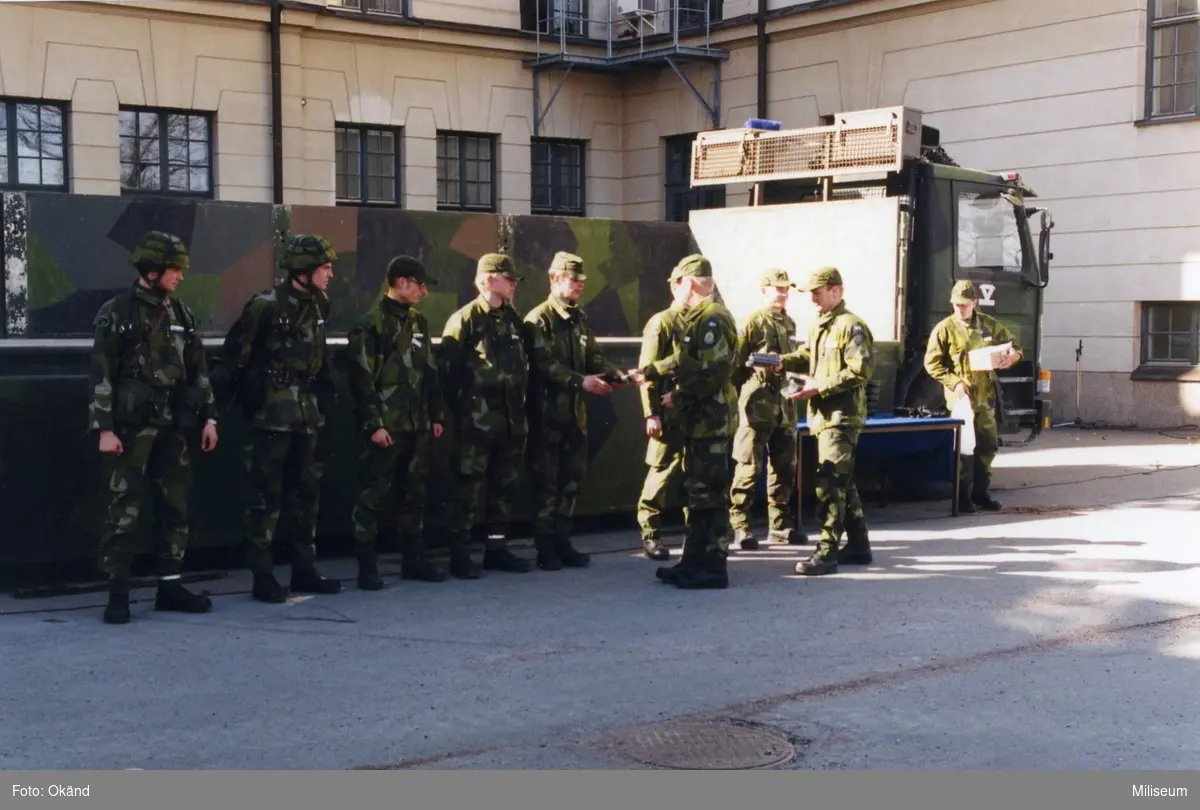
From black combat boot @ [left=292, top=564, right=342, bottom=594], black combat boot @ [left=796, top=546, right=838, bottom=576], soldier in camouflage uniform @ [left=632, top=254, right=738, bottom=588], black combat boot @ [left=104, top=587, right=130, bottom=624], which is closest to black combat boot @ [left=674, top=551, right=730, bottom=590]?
soldier in camouflage uniform @ [left=632, top=254, right=738, bottom=588]

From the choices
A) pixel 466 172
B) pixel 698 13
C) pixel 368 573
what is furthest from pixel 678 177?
pixel 368 573

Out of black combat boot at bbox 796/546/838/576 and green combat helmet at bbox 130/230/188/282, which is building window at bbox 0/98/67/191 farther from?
black combat boot at bbox 796/546/838/576

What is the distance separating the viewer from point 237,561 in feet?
32.3

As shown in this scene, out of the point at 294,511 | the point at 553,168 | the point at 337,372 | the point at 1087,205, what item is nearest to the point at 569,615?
the point at 294,511

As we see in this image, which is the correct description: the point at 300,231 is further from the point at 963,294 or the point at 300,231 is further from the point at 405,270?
the point at 963,294

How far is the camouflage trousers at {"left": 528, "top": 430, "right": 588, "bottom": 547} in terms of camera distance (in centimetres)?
985

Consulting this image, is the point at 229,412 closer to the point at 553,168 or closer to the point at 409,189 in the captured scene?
the point at 409,189

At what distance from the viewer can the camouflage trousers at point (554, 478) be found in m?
9.85

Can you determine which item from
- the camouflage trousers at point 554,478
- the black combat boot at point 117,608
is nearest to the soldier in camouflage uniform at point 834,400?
the camouflage trousers at point 554,478

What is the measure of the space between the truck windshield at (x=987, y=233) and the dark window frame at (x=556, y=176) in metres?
13.2

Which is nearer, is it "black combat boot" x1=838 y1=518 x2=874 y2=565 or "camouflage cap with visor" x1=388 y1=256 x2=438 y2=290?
"camouflage cap with visor" x1=388 y1=256 x2=438 y2=290

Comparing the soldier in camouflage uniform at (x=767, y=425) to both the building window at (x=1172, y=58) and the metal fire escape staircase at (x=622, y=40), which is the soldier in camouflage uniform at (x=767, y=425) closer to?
the building window at (x=1172, y=58)

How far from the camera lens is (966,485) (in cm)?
1250

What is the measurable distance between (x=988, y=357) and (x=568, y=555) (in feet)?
13.5
